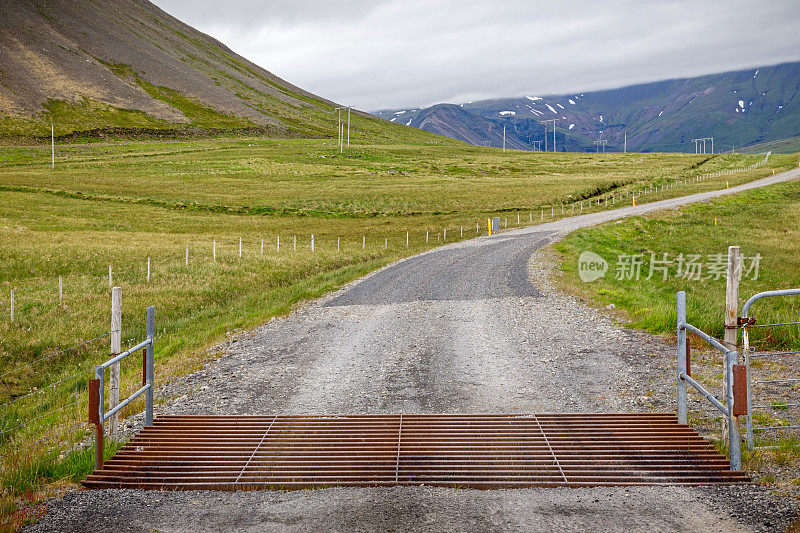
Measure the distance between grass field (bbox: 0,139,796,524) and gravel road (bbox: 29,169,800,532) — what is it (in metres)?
1.40

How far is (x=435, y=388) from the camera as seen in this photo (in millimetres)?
10781

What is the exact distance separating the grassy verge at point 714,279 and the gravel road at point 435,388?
0.80m

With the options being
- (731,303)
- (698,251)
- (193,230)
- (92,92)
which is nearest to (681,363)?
(731,303)

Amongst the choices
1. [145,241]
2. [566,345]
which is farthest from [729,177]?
[566,345]

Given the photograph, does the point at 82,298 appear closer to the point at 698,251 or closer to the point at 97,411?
the point at 97,411

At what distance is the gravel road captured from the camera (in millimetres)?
6047

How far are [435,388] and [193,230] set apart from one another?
43077 millimetres

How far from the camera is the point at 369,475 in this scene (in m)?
7.17

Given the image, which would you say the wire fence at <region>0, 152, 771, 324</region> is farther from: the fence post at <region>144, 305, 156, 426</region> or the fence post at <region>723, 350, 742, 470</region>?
the fence post at <region>723, 350, 742, 470</region>

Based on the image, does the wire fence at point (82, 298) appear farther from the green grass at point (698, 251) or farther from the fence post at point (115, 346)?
the green grass at point (698, 251)

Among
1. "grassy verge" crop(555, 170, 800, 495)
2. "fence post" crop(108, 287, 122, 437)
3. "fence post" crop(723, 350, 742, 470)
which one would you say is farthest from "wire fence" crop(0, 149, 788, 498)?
"grassy verge" crop(555, 170, 800, 495)

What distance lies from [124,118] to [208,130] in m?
20.9

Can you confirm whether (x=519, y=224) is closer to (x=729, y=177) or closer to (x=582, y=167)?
→ (x=729, y=177)

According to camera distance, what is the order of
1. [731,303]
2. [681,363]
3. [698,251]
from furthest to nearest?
[698,251], [681,363], [731,303]
